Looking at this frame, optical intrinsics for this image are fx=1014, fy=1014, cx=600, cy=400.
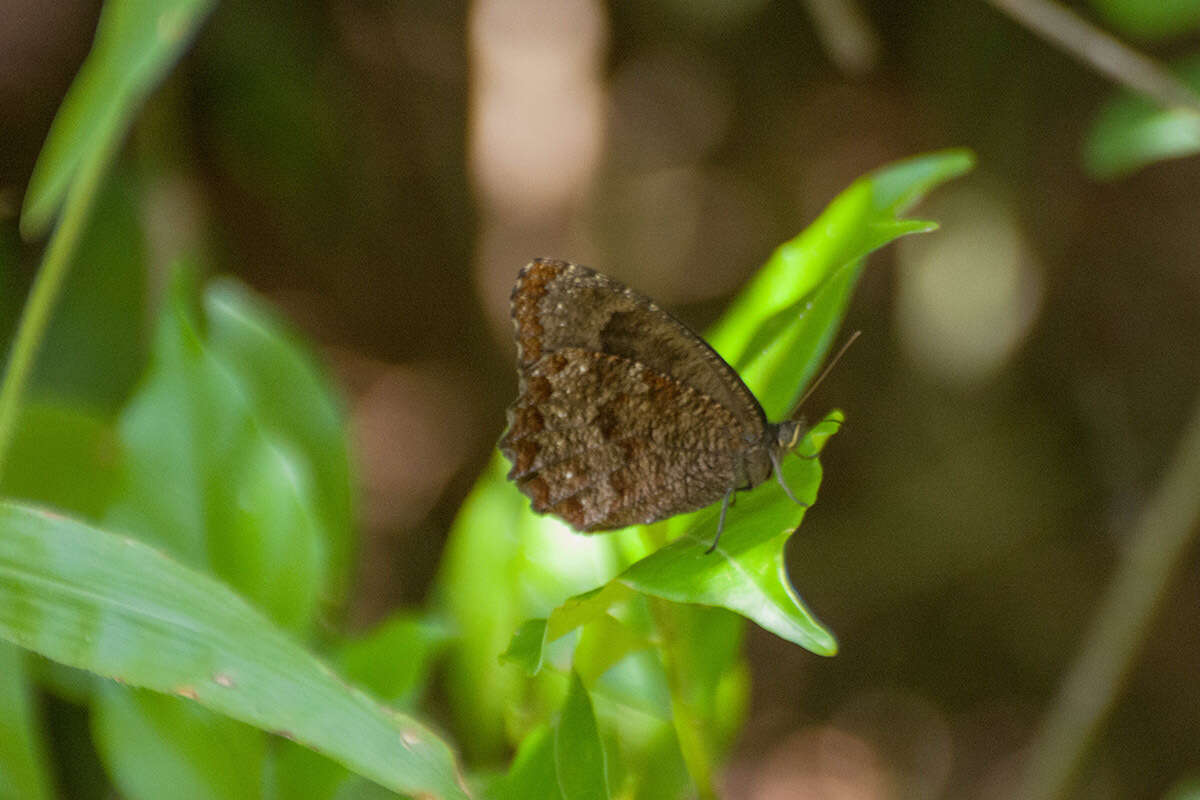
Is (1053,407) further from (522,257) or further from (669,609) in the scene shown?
(669,609)

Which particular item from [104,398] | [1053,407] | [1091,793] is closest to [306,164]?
[104,398]

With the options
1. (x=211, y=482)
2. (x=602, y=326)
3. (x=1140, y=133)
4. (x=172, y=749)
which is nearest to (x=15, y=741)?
(x=172, y=749)

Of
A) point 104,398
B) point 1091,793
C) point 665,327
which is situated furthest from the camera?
point 1091,793

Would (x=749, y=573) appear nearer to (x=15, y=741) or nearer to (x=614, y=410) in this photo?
(x=614, y=410)

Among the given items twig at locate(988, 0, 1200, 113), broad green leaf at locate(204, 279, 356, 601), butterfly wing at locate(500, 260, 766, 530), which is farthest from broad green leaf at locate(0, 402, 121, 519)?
twig at locate(988, 0, 1200, 113)

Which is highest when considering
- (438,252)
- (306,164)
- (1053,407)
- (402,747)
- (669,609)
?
(402,747)

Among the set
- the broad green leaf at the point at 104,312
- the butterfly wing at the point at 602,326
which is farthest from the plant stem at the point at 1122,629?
the broad green leaf at the point at 104,312
